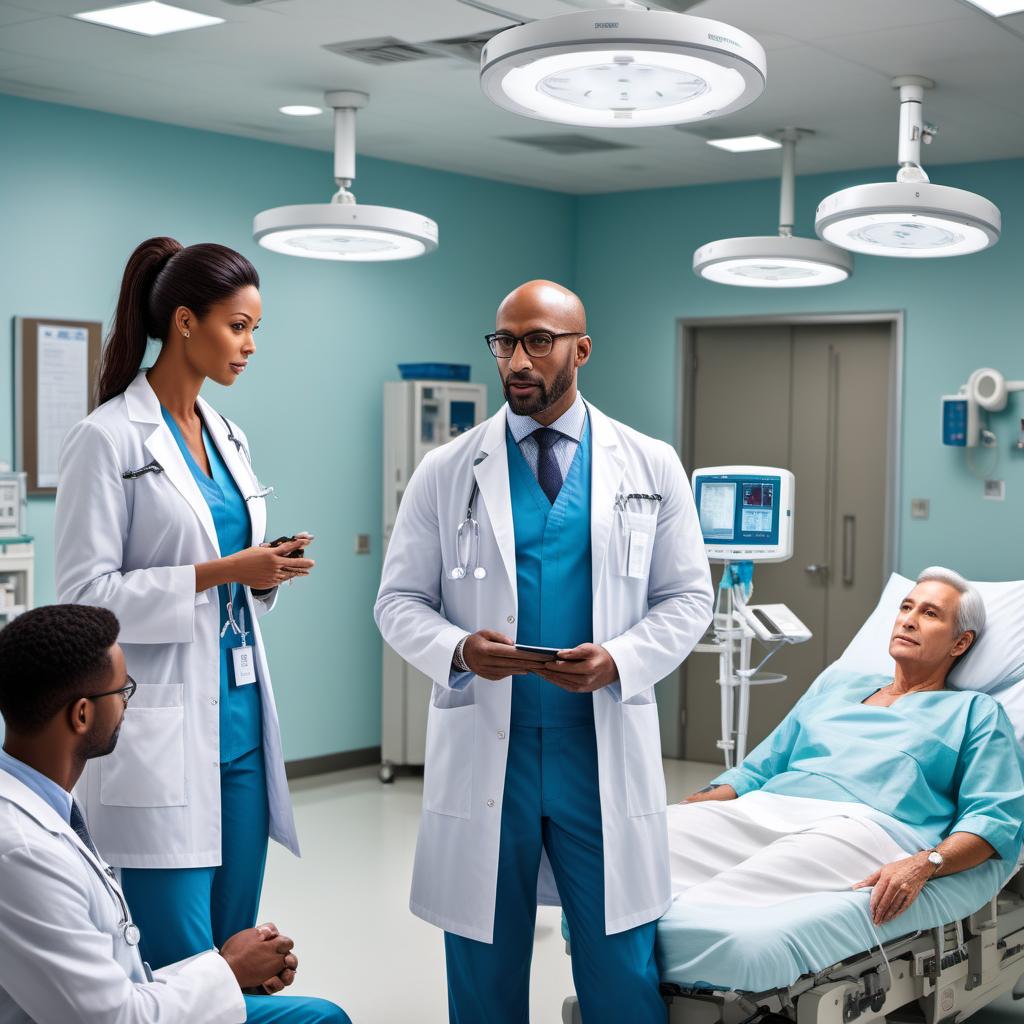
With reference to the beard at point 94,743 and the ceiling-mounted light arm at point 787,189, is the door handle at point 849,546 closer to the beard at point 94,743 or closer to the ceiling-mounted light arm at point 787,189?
the ceiling-mounted light arm at point 787,189

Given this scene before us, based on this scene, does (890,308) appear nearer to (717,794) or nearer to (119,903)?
(717,794)

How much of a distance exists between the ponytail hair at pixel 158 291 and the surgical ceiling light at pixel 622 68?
668 millimetres

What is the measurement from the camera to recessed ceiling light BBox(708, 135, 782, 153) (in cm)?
549

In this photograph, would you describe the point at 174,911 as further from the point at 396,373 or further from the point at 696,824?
the point at 396,373

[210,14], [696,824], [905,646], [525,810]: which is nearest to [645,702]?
[525,810]

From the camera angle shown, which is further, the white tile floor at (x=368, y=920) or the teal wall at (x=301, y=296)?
the teal wall at (x=301, y=296)

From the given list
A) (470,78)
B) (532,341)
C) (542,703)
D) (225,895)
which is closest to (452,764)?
(542,703)

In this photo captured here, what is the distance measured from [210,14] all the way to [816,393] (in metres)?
3.44

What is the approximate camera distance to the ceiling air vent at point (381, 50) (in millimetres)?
4234

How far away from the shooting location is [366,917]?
4203 mm

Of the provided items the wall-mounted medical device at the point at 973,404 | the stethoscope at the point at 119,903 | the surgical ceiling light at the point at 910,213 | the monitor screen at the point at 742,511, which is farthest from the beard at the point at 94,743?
the wall-mounted medical device at the point at 973,404

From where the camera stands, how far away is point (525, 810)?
7.64 feet

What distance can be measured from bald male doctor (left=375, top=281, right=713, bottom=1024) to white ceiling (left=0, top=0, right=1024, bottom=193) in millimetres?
1858

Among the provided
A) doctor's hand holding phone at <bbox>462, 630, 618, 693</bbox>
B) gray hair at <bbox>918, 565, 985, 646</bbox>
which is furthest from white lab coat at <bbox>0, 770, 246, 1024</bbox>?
gray hair at <bbox>918, 565, 985, 646</bbox>
